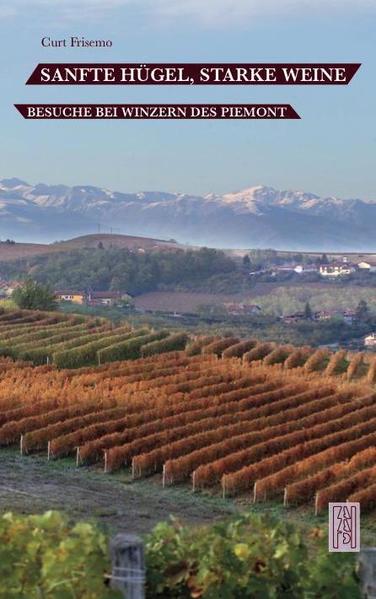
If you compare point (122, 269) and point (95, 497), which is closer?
point (95, 497)

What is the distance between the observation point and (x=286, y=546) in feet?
27.1

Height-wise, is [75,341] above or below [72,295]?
below

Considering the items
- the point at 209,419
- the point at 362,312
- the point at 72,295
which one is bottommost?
the point at 209,419

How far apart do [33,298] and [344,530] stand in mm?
39443

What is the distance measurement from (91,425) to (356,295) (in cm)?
5976

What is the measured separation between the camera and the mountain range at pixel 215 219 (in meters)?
106

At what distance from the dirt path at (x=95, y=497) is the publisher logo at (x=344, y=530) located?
20.8ft

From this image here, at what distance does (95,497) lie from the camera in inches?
664

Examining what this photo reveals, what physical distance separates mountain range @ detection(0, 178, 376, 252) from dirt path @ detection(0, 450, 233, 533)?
82.9 meters

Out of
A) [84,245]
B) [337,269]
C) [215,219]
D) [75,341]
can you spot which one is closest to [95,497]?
[75,341]

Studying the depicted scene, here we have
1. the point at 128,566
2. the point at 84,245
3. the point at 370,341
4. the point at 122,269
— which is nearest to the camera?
the point at 128,566

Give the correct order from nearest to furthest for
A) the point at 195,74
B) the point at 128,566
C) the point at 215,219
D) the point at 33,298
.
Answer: the point at 128,566
the point at 195,74
the point at 33,298
the point at 215,219

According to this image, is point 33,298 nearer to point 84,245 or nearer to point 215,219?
point 84,245

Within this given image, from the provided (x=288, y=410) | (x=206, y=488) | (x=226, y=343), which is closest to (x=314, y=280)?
(x=226, y=343)
